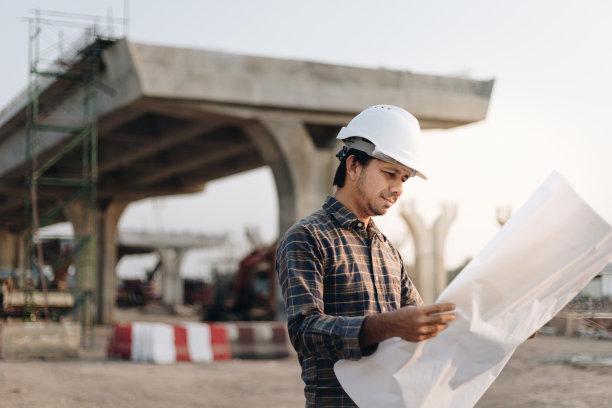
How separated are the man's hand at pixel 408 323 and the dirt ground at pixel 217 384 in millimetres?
8771

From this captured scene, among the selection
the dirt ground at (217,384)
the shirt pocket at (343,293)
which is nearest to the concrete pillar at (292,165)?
the dirt ground at (217,384)

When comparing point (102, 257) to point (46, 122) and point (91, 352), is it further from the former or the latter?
point (91, 352)

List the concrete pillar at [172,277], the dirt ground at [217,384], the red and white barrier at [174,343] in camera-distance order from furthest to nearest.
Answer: the concrete pillar at [172,277], the red and white barrier at [174,343], the dirt ground at [217,384]

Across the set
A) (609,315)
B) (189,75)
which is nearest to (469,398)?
(609,315)

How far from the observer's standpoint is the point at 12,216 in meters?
60.3

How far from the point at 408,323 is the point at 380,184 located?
0.65 meters

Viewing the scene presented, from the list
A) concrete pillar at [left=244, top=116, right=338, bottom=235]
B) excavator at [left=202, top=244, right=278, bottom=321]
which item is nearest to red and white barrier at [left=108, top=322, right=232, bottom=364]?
concrete pillar at [left=244, top=116, right=338, bottom=235]

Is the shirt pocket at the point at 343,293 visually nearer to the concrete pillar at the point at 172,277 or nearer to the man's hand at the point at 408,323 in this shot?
the man's hand at the point at 408,323

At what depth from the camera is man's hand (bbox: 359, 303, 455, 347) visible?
257 centimetres

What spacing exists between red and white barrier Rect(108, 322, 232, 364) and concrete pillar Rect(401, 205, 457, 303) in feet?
51.4

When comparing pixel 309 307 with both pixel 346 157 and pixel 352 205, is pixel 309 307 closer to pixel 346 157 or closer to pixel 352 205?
pixel 352 205

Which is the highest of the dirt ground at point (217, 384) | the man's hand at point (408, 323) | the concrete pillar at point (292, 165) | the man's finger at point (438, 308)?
the concrete pillar at point (292, 165)

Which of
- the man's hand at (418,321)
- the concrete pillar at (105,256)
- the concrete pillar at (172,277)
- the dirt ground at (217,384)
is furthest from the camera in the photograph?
the concrete pillar at (172,277)

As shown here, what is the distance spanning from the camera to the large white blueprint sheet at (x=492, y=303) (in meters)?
2.78
